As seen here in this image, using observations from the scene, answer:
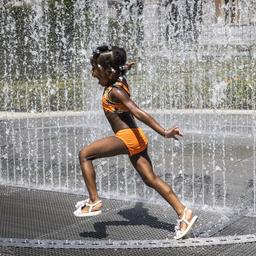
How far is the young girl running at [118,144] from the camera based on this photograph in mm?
4293

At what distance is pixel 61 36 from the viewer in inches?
1091

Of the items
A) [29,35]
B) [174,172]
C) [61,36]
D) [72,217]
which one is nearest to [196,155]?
[174,172]

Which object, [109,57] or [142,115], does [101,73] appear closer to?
[109,57]

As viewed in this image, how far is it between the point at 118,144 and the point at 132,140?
11 cm

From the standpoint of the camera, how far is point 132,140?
4328 millimetres

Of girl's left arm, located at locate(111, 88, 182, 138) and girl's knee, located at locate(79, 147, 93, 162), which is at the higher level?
girl's left arm, located at locate(111, 88, 182, 138)

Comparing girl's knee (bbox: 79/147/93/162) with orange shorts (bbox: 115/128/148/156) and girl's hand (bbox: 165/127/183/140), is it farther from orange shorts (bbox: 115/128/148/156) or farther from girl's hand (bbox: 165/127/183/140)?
girl's hand (bbox: 165/127/183/140)

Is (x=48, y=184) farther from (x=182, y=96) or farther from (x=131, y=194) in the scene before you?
(x=182, y=96)

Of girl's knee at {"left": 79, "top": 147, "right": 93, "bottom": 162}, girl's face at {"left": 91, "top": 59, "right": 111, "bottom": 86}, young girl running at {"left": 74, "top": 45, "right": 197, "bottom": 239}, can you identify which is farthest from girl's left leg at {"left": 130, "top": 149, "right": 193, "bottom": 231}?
girl's face at {"left": 91, "top": 59, "right": 111, "bottom": 86}

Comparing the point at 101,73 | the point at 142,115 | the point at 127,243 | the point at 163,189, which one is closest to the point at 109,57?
the point at 101,73

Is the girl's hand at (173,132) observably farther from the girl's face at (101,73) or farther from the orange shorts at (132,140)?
the girl's face at (101,73)

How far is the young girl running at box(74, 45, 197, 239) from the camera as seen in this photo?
429cm

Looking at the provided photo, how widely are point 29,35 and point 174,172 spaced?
1967 centimetres

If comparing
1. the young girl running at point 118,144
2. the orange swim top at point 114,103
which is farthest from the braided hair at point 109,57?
the orange swim top at point 114,103
